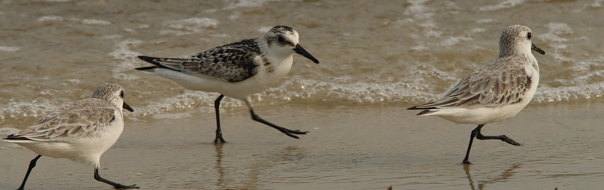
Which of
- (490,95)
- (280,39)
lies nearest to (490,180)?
(490,95)

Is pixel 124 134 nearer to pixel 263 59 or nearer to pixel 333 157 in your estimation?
pixel 263 59

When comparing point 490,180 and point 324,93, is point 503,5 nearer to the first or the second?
point 324,93

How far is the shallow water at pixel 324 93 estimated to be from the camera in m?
7.68

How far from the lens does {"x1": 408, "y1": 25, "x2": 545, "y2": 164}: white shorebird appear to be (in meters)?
7.59

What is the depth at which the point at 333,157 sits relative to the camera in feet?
27.0

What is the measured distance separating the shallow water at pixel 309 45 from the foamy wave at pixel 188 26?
0.04 feet

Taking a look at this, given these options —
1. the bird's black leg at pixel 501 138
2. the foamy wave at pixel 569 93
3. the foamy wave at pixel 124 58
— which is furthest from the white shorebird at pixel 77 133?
the foamy wave at pixel 569 93

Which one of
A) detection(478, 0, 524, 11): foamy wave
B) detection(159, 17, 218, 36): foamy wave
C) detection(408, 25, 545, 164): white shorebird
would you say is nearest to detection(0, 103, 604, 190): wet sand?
detection(408, 25, 545, 164): white shorebird

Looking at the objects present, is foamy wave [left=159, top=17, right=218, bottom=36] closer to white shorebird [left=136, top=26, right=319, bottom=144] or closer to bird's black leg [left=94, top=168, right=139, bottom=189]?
white shorebird [left=136, top=26, right=319, bottom=144]

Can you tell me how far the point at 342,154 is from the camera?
8.34m

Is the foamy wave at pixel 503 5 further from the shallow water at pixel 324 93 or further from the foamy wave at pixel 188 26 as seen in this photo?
the foamy wave at pixel 188 26

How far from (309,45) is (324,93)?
1.42 metres

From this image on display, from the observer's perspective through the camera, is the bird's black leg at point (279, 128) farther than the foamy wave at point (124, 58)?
No

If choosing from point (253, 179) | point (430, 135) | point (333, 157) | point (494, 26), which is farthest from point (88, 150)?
point (494, 26)
